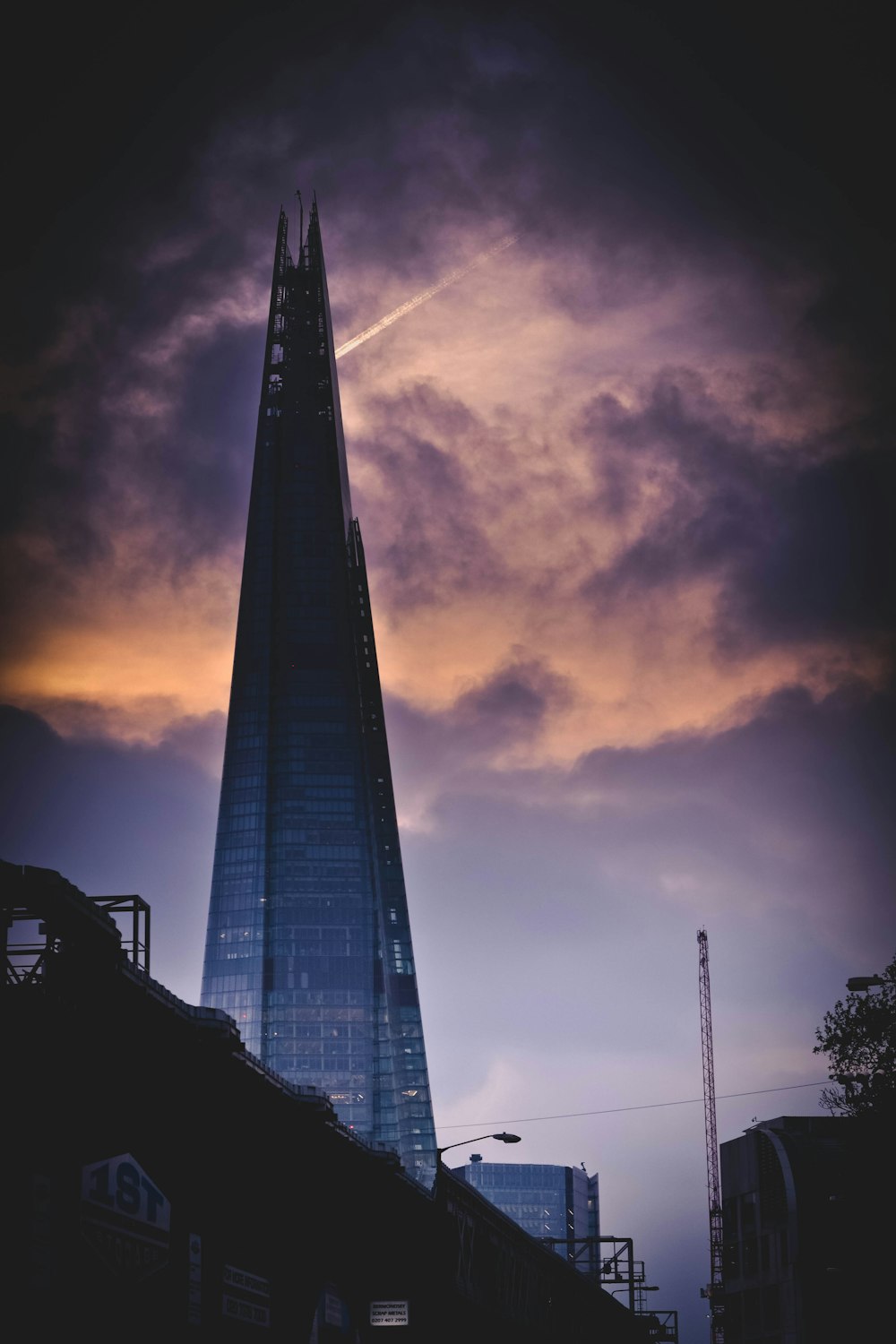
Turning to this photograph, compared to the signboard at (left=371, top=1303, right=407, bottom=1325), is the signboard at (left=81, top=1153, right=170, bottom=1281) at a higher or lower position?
higher

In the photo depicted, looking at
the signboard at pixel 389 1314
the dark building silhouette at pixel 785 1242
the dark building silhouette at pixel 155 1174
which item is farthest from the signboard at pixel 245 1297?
the dark building silhouette at pixel 785 1242

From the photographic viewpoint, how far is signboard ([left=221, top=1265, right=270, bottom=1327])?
56594 millimetres

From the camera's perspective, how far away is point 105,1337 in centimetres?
4531

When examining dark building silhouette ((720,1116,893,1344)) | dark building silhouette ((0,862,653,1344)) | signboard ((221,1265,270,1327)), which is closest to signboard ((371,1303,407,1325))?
dark building silhouette ((0,862,653,1344))

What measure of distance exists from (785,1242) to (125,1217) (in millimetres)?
136752

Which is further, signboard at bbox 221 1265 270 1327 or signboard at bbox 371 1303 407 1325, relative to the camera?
signboard at bbox 371 1303 407 1325

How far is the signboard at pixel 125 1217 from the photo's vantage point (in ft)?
139

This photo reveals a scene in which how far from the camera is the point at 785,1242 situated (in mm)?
168125

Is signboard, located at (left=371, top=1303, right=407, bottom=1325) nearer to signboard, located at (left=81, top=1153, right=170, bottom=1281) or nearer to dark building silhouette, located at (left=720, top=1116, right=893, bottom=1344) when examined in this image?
signboard, located at (left=81, top=1153, right=170, bottom=1281)

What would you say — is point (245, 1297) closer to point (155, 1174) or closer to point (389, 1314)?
point (155, 1174)

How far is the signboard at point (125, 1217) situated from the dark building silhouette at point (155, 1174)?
69 mm

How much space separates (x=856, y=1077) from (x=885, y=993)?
468 cm

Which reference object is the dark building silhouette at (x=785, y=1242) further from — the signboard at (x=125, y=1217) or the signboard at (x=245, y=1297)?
the signboard at (x=125, y=1217)

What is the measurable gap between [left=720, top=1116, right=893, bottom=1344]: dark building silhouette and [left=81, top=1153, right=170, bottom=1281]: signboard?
93340 mm
